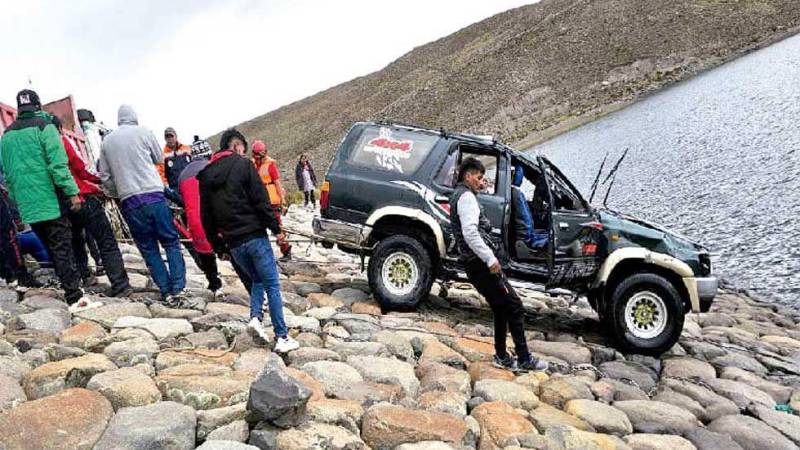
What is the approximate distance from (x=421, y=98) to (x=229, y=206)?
62.7m

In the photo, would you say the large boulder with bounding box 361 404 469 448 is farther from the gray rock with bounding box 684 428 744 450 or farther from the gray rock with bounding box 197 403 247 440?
the gray rock with bounding box 684 428 744 450

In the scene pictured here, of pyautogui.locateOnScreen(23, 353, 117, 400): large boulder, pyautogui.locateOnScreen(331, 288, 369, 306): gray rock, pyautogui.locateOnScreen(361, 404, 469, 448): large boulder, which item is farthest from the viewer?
pyautogui.locateOnScreen(331, 288, 369, 306): gray rock

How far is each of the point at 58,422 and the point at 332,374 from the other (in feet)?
6.81

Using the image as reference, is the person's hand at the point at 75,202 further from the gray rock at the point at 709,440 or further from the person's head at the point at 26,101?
the gray rock at the point at 709,440

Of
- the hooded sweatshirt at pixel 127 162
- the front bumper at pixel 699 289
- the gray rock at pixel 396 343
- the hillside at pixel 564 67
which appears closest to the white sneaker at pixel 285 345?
the gray rock at pixel 396 343

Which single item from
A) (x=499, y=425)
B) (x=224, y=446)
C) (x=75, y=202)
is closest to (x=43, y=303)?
(x=75, y=202)

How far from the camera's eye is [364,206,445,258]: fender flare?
7875 mm

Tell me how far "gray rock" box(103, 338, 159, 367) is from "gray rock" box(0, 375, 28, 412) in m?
0.81

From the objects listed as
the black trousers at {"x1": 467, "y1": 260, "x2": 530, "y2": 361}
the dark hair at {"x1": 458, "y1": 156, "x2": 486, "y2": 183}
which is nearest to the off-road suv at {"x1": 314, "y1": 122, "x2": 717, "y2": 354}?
the black trousers at {"x1": 467, "y1": 260, "x2": 530, "y2": 361}

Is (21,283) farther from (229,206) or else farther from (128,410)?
(128,410)

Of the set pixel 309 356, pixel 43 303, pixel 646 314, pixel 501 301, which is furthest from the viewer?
pixel 646 314

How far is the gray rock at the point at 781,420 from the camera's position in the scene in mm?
5621

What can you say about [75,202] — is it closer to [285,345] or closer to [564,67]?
[285,345]

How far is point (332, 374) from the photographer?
5.30 meters
